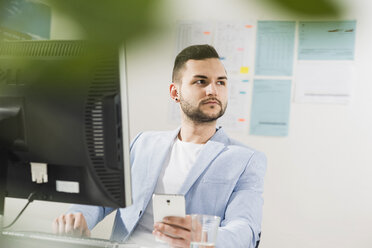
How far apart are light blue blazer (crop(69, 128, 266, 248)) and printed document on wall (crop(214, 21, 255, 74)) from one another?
2.79ft

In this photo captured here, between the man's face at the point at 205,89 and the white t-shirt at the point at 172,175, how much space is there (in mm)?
165

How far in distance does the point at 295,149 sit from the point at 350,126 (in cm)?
35

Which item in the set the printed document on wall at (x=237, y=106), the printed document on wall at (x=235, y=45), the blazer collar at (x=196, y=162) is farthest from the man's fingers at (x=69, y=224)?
the printed document on wall at (x=235, y=45)

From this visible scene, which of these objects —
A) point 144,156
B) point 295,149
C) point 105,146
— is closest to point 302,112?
point 295,149

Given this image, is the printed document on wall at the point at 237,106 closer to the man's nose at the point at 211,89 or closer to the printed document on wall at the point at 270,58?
the printed document on wall at the point at 270,58

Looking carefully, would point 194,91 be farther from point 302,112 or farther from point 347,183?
point 347,183

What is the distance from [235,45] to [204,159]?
1.16 meters

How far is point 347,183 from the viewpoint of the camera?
2473 millimetres

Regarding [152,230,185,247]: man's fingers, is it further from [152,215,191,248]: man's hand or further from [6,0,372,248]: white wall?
[6,0,372,248]: white wall

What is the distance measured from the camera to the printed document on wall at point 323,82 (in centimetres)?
249

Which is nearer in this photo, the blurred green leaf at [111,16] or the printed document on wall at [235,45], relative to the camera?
the blurred green leaf at [111,16]

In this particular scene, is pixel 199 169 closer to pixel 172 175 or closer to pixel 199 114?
pixel 172 175

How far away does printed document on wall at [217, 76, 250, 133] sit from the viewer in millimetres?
2666

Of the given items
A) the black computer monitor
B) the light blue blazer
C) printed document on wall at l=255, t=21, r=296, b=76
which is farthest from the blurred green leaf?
printed document on wall at l=255, t=21, r=296, b=76
